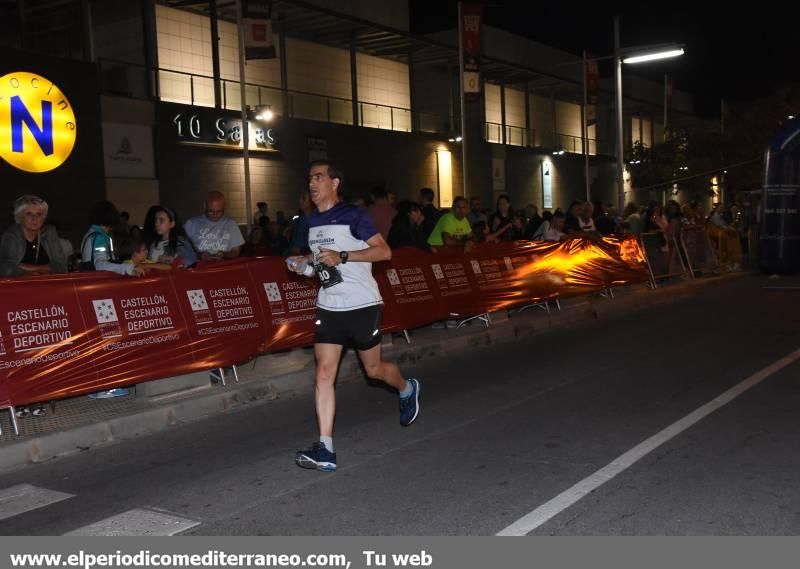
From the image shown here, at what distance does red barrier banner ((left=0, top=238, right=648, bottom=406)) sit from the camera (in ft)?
22.0

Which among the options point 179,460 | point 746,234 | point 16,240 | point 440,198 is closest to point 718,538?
point 179,460

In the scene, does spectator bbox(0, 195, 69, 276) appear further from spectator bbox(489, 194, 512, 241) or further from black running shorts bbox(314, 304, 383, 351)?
spectator bbox(489, 194, 512, 241)

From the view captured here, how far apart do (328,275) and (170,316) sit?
2755 mm

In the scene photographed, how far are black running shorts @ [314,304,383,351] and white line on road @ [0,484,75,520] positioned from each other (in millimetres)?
1918

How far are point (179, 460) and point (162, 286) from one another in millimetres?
2087

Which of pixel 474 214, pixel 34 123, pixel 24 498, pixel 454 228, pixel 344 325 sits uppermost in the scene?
pixel 34 123

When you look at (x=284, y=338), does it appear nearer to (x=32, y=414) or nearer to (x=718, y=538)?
(x=32, y=414)

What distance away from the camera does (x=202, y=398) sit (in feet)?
25.0

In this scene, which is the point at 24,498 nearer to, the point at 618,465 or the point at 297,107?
the point at 618,465

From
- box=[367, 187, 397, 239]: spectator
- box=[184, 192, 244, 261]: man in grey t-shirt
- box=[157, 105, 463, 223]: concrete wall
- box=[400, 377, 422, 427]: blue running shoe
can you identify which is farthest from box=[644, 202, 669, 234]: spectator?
box=[400, 377, 422, 427]: blue running shoe

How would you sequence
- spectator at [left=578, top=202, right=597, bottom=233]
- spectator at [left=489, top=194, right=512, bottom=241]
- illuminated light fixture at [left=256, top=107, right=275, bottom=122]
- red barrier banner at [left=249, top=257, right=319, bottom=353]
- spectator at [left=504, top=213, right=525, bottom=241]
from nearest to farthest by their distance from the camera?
red barrier banner at [left=249, top=257, right=319, bottom=353]
spectator at [left=489, top=194, right=512, bottom=241]
spectator at [left=504, top=213, right=525, bottom=241]
spectator at [left=578, top=202, right=597, bottom=233]
illuminated light fixture at [left=256, top=107, right=275, bottom=122]

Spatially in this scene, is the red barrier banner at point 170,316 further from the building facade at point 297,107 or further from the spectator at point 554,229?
the building facade at point 297,107

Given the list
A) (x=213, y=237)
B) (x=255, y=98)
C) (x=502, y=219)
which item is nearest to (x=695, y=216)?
(x=502, y=219)

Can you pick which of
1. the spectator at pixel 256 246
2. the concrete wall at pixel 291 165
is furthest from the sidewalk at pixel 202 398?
the concrete wall at pixel 291 165
